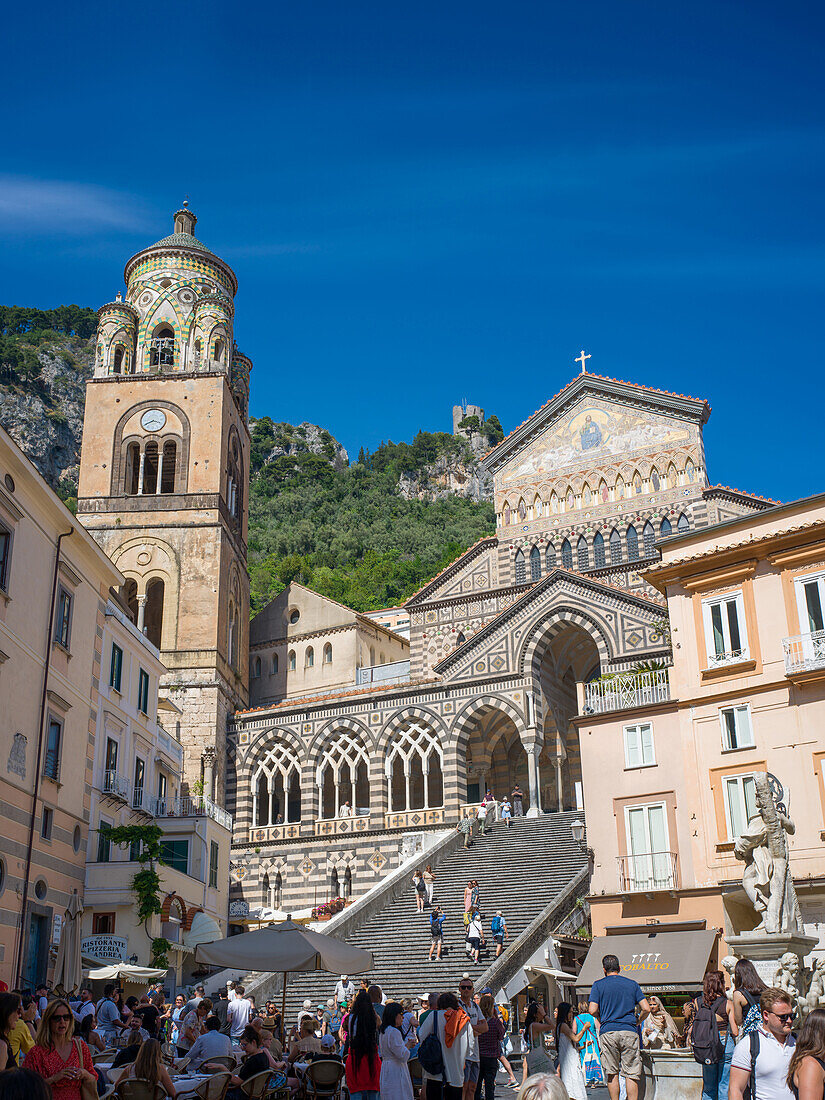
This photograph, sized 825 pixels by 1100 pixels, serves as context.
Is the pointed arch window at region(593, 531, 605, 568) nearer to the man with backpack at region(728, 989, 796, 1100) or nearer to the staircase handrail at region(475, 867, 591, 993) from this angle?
the staircase handrail at region(475, 867, 591, 993)

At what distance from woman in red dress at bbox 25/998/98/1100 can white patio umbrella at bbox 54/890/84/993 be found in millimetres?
15465

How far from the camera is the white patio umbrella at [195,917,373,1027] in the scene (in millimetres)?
13445

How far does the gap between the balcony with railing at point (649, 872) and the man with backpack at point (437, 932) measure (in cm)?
389

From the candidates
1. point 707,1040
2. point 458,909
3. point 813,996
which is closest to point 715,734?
point 458,909

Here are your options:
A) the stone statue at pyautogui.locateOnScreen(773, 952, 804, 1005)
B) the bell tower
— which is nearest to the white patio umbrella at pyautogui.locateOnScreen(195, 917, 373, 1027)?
the stone statue at pyautogui.locateOnScreen(773, 952, 804, 1005)

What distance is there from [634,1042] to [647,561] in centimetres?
2885

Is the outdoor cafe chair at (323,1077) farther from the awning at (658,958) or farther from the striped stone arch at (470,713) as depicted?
the striped stone arch at (470,713)

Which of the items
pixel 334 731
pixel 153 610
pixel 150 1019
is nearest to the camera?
pixel 150 1019

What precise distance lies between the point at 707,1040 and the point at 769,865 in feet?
14.2

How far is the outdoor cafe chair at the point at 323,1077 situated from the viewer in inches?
449

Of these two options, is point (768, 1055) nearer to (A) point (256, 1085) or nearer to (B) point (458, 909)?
(A) point (256, 1085)

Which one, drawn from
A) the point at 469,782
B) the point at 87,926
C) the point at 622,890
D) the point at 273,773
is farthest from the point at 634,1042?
the point at 273,773

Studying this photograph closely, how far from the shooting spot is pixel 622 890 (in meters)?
23.5

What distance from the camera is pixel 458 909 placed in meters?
26.2
